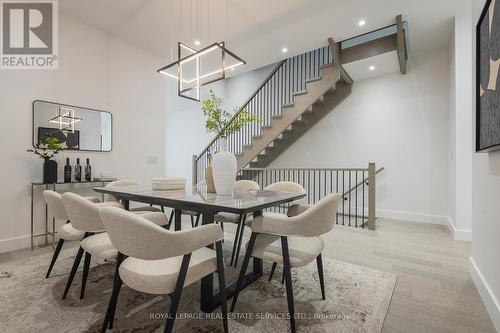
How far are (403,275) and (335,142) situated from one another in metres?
3.44

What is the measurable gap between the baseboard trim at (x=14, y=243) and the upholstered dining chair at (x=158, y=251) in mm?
2666

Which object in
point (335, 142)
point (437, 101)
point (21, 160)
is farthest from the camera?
point (335, 142)

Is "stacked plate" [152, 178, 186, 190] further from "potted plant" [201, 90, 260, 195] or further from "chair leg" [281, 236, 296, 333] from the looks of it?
"chair leg" [281, 236, 296, 333]

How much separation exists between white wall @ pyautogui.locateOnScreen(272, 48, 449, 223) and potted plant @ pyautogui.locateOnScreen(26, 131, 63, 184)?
482 centimetres

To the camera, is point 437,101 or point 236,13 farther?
point 437,101

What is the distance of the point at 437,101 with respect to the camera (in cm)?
413

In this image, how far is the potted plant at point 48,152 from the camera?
2.84 metres

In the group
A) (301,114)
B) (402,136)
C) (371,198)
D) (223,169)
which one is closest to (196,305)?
(223,169)

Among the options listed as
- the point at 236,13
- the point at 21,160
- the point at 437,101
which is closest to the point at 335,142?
the point at 437,101

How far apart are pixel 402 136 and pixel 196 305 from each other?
15.2 feet

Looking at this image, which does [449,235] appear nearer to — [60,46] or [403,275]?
[403,275]

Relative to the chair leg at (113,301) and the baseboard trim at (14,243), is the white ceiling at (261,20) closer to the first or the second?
the baseboard trim at (14,243)

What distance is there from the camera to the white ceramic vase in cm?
188

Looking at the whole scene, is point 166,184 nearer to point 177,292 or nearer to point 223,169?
point 223,169
